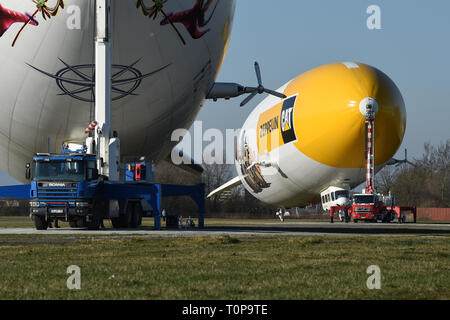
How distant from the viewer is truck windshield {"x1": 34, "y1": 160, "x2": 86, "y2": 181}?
22.9 m

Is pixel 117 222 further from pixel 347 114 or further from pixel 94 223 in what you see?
pixel 347 114

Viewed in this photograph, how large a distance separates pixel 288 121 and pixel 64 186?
18893mm

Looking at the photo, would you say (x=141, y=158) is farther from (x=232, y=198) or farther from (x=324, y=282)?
(x=232, y=198)

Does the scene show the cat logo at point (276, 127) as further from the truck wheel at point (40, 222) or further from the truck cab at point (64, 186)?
the truck wheel at point (40, 222)

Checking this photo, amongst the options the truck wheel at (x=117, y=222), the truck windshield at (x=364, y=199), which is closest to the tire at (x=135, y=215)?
the truck wheel at (x=117, y=222)

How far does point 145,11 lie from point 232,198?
2299 inches

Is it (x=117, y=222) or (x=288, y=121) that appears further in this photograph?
(x=288, y=121)

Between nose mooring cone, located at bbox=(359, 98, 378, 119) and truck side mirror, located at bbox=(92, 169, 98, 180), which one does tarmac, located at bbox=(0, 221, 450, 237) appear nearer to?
truck side mirror, located at bbox=(92, 169, 98, 180)

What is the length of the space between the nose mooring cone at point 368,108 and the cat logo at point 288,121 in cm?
446

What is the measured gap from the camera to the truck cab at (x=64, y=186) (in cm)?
2261

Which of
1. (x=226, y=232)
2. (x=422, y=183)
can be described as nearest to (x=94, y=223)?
(x=226, y=232)

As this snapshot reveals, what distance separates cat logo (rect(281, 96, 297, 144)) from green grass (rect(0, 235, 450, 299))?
22.5 meters

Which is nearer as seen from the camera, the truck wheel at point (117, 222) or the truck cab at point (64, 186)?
the truck cab at point (64, 186)

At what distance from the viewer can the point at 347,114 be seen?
3594 centimetres
